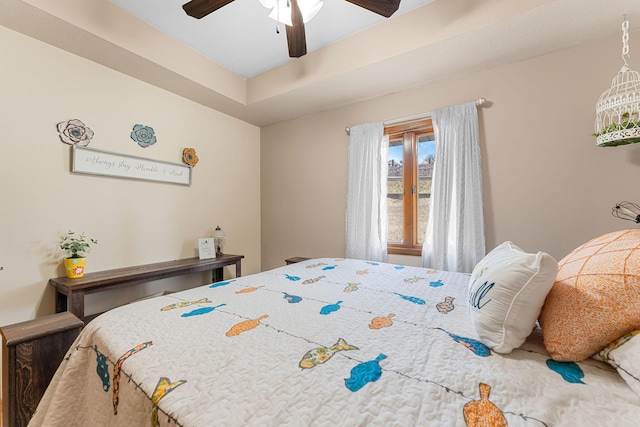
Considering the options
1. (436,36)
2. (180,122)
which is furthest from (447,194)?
(180,122)

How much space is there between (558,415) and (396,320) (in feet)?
1.70

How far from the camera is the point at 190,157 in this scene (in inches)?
107

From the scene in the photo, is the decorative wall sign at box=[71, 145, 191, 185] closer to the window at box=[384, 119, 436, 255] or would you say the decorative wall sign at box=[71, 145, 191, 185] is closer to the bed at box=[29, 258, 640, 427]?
the bed at box=[29, 258, 640, 427]

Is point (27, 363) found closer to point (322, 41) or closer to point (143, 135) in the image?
point (143, 135)

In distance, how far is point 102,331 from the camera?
0.94m

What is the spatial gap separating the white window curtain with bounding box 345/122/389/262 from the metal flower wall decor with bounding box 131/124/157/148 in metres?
1.94

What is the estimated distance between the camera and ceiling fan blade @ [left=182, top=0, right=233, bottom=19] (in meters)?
1.40

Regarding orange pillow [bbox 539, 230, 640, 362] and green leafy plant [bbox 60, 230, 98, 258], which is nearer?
orange pillow [bbox 539, 230, 640, 362]

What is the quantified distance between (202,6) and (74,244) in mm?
1834

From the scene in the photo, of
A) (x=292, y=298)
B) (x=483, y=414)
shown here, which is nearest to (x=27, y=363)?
(x=292, y=298)

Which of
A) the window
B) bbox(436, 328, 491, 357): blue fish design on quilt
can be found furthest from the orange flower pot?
the window

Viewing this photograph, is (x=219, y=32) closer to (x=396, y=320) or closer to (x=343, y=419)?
(x=396, y=320)

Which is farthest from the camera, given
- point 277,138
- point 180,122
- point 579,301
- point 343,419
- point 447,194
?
point 277,138

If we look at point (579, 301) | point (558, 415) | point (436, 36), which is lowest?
point (558, 415)
